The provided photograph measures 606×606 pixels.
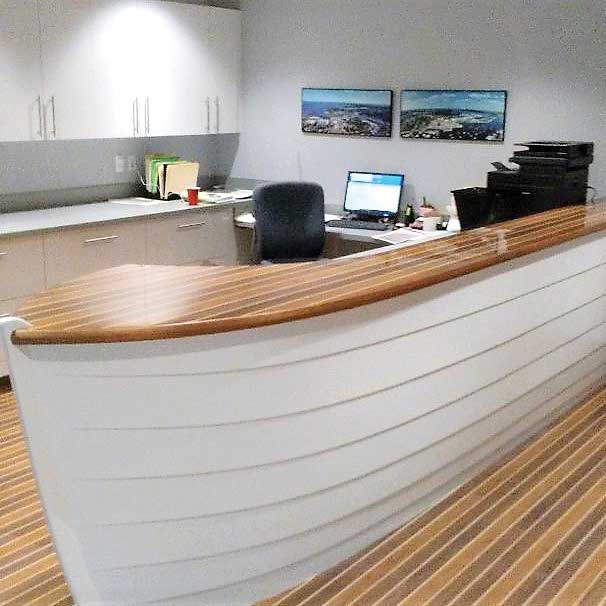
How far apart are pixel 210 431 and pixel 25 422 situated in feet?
1.63

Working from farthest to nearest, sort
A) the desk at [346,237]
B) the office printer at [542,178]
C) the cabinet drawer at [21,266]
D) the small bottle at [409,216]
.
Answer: the small bottle at [409,216] < the desk at [346,237] < the cabinet drawer at [21,266] < the office printer at [542,178]

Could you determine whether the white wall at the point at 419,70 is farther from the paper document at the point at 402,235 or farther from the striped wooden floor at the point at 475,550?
the striped wooden floor at the point at 475,550

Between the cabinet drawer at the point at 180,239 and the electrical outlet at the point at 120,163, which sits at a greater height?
the electrical outlet at the point at 120,163

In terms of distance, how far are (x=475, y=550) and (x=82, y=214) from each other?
3.20m

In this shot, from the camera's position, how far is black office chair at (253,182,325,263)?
16.5 ft

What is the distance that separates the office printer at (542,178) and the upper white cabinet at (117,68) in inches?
89.0

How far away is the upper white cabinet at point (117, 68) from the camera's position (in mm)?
4684

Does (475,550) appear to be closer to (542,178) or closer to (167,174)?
(542,178)

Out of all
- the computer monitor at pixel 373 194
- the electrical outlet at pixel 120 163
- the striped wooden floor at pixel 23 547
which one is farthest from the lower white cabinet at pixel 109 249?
the striped wooden floor at pixel 23 547

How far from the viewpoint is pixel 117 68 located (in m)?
5.19

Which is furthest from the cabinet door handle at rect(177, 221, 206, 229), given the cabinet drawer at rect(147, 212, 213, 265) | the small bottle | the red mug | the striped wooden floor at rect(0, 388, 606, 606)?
the striped wooden floor at rect(0, 388, 606, 606)

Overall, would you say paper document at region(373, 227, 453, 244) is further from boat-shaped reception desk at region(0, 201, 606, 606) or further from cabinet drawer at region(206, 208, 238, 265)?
boat-shaped reception desk at region(0, 201, 606, 606)

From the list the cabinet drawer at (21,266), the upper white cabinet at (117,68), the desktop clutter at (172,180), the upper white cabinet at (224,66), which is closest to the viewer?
the cabinet drawer at (21,266)

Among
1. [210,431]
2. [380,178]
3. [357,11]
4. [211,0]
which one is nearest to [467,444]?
[210,431]
